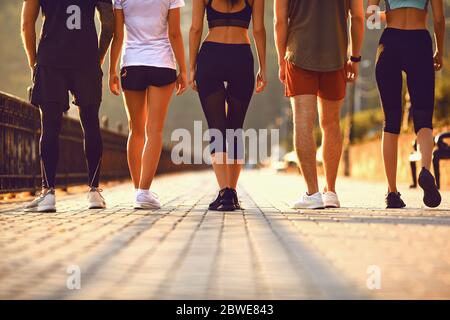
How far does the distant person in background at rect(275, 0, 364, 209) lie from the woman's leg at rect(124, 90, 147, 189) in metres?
1.40

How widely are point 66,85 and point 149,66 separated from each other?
79 centimetres

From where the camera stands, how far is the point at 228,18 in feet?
26.9

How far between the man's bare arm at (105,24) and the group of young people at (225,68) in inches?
0.4

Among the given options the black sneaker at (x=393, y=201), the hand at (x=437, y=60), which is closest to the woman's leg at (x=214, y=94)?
the black sneaker at (x=393, y=201)

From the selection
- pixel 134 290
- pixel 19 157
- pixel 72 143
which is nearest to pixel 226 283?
pixel 134 290

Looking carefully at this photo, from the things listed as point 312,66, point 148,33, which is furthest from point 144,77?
point 312,66

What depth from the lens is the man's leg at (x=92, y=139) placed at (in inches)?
331

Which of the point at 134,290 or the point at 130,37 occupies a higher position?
the point at 130,37

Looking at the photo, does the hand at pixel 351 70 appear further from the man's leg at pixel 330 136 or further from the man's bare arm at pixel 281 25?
the man's bare arm at pixel 281 25

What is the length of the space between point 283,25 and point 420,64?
1337 mm

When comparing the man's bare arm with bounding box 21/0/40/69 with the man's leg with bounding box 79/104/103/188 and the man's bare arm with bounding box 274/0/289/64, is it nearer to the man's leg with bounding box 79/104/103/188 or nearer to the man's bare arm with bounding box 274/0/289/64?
the man's leg with bounding box 79/104/103/188

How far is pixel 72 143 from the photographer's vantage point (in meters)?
16.4

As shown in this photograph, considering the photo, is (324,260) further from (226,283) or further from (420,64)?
(420,64)

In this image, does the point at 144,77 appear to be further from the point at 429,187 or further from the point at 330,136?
the point at 429,187
